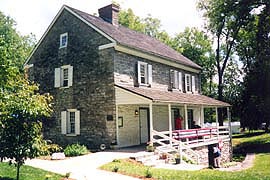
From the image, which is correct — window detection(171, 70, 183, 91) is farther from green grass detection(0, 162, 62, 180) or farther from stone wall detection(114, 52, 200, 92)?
green grass detection(0, 162, 62, 180)

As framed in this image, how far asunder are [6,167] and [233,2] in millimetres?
24424

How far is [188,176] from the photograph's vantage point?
10.4 metres

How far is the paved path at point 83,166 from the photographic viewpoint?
Result: 34.7 feet

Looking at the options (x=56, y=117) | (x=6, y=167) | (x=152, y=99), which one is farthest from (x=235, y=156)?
(x=6, y=167)

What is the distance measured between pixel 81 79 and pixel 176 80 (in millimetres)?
7557

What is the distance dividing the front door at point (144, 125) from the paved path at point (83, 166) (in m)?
5.24

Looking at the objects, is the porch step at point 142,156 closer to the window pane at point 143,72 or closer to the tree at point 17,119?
the tree at point 17,119

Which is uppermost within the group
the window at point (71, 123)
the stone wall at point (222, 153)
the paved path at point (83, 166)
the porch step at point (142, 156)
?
the window at point (71, 123)

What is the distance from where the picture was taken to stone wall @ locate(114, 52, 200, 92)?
60.4 ft

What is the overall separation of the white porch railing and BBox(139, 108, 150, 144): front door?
1519 millimetres

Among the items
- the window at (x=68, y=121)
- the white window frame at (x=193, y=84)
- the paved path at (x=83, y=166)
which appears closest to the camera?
the paved path at (x=83, y=166)

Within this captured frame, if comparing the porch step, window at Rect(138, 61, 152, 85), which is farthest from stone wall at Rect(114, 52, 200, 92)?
the porch step

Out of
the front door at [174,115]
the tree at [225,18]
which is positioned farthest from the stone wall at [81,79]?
the tree at [225,18]

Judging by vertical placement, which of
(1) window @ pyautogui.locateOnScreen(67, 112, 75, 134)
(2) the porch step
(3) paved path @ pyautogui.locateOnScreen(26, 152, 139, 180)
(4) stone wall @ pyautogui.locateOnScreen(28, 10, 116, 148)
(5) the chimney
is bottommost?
(3) paved path @ pyautogui.locateOnScreen(26, 152, 139, 180)
